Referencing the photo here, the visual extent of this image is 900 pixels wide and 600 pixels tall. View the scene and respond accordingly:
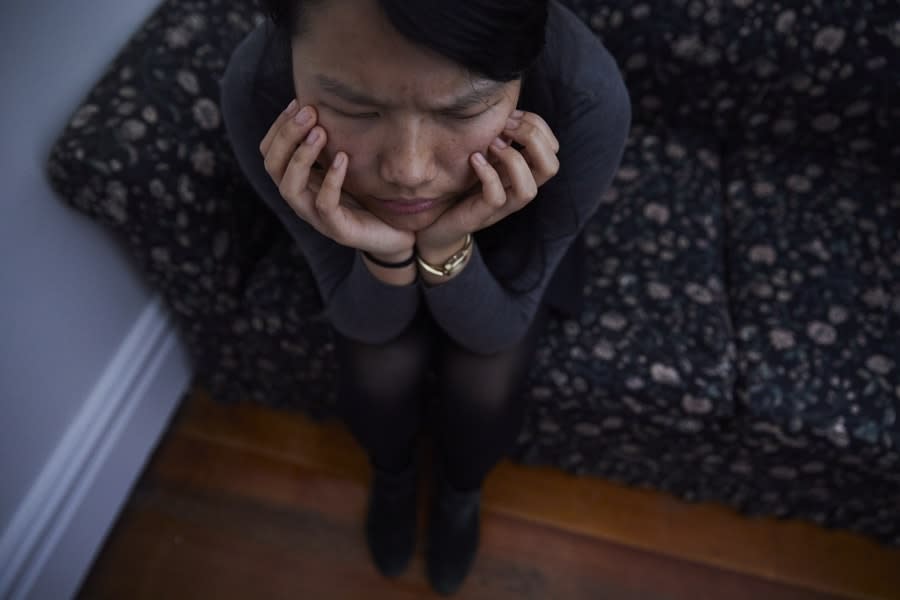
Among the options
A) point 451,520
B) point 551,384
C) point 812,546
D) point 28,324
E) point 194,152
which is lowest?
point 812,546

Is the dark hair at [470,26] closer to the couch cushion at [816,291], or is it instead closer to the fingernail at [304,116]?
the fingernail at [304,116]

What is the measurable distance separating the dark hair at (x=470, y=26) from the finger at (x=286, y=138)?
80mm

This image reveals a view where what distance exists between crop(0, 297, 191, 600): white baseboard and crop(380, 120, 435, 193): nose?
80 centimetres

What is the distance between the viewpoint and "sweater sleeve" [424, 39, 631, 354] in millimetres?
796

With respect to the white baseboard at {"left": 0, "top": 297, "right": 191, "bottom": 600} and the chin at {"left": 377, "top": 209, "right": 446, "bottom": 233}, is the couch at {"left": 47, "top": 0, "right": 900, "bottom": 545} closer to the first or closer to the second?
the white baseboard at {"left": 0, "top": 297, "right": 191, "bottom": 600}

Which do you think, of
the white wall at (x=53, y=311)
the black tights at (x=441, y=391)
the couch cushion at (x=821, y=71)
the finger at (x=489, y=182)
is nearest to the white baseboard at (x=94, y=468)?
the white wall at (x=53, y=311)

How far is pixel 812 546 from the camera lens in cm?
123

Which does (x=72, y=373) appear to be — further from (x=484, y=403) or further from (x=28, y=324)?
A: (x=484, y=403)

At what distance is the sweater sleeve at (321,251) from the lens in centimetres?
80

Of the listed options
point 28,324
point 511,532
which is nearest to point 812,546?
point 511,532

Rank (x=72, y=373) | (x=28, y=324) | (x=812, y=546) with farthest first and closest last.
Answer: (x=812, y=546) → (x=72, y=373) → (x=28, y=324)

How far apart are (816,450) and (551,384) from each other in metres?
0.43

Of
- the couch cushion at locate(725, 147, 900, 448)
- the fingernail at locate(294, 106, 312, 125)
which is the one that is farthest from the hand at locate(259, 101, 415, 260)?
the couch cushion at locate(725, 147, 900, 448)

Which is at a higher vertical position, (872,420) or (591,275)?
(591,275)
